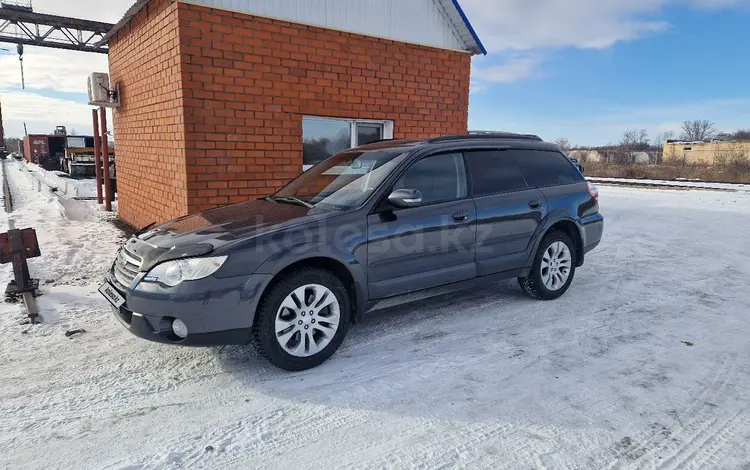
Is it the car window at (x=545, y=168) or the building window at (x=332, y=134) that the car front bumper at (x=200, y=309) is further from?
the building window at (x=332, y=134)

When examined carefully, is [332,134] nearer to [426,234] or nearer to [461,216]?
Answer: [461,216]

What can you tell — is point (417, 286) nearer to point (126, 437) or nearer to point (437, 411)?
point (437, 411)

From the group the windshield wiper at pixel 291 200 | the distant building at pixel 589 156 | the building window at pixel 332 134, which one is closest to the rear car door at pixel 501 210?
the windshield wiper at pixel 291 200

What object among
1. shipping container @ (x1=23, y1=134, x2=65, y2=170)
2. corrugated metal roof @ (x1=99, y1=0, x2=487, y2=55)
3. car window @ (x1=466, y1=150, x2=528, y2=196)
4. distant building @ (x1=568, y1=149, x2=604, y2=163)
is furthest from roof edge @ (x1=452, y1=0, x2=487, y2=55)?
distant building @ (x1=568, y1=149, x2=604, y2=163)

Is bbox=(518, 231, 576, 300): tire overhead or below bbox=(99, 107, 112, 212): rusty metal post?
below

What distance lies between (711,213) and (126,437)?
47.8ft

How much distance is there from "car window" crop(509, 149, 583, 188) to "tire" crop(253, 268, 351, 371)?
2.55 metres

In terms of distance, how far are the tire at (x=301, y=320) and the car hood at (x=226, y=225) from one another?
0.42 metres

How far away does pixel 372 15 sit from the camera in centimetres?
753

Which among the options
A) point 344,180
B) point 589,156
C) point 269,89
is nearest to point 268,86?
point 269,89

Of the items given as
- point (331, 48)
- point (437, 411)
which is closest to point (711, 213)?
point (331, 48)

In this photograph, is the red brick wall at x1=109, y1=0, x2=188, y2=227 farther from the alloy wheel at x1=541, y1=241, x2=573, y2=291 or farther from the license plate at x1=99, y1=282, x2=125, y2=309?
the alloy wheel at x1=541, y1=241, x2=573, y2=291

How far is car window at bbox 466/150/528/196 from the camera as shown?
4.53 metres

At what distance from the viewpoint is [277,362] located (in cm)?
333
